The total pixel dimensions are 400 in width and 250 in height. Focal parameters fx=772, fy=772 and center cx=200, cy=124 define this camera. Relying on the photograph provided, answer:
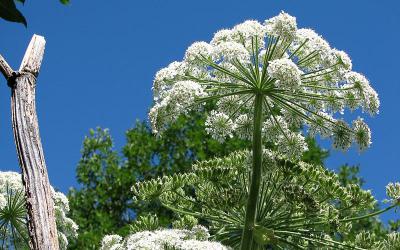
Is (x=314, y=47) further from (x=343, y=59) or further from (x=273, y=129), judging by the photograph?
(x=273, y=129)

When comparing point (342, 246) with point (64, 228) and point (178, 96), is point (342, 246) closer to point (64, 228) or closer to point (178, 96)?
point (178, 96)

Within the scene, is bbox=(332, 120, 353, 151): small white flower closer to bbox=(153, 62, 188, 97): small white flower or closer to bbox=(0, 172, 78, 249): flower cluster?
bbox=(153, 62, 188, 97): small white flower

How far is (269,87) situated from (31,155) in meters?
2.02

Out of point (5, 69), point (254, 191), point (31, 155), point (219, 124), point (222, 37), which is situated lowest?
point (31, 155)

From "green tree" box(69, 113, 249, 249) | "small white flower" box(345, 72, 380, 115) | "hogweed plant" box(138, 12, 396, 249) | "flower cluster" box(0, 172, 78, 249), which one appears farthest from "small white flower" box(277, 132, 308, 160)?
"green tree" box(69, 113, 249, 249)

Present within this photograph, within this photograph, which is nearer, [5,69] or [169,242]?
[169,242]

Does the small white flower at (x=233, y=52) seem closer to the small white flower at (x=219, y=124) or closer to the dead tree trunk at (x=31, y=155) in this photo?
the small white flower at (x=219, y=124)

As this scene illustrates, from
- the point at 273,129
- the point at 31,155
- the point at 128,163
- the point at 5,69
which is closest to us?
the point at 31,155

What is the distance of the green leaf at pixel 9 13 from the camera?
3.39 m

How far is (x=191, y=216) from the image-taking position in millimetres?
6859

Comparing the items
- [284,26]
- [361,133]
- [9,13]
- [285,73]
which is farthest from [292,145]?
[9,13]

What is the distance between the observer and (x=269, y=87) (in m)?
6.17

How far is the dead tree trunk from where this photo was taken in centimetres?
494

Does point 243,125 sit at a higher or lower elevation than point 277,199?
higher
